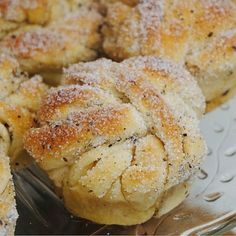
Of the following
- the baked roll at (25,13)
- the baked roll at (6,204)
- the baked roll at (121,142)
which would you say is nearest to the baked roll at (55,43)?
the baked roll at (25,13)

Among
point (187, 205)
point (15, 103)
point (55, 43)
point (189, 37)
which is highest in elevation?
point (189, 37)

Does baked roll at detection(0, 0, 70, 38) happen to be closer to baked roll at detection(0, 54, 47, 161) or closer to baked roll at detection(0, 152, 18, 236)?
baked roll at detection(0, 54, 47, 161)

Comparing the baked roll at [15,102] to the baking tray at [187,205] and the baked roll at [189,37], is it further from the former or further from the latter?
the baked roll at [189,37]

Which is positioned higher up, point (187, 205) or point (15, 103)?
point (15, 103)

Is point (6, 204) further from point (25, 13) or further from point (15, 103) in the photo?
point (25, 13)

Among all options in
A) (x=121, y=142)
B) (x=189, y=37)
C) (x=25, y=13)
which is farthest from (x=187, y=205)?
(x=25, y=13)

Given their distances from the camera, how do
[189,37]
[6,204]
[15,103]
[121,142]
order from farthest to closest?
[189,37], [15,103], [121,142], [6,204]

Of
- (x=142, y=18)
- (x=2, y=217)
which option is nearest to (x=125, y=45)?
(x=142, y=18)
